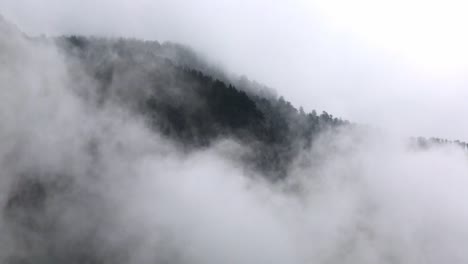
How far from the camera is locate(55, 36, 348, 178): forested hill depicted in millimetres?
171125

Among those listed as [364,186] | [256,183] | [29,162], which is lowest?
[29,162]

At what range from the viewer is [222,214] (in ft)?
527

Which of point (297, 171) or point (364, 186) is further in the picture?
point (364, 186)

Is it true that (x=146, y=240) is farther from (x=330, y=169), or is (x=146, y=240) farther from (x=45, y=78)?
(x=330, y=169)

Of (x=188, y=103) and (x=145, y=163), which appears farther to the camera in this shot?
(x=188, y=103)

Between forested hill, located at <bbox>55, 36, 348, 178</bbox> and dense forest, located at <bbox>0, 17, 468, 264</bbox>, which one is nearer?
dense forest, located at <bbox>0, 17, 468, 264</bbox>

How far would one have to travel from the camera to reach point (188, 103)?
17288 centimetres

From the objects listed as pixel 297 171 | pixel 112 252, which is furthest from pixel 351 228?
pixel 112 252

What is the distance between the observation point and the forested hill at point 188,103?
6737 inches

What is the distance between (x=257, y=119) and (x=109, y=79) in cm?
4189

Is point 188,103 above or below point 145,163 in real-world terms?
above

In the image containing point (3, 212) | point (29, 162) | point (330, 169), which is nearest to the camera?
point (3, 212)

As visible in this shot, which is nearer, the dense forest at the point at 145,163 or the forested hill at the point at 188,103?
the dense forest at the point at 145,163

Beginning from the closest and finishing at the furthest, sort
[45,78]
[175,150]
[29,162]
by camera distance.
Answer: [29,162] < [45,78] < [175,150]
